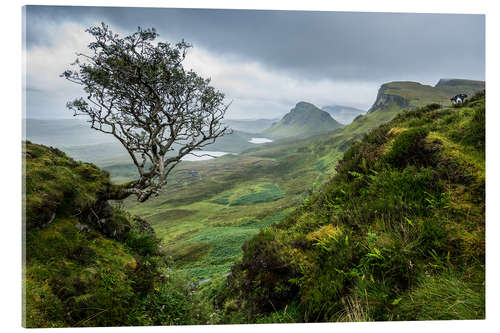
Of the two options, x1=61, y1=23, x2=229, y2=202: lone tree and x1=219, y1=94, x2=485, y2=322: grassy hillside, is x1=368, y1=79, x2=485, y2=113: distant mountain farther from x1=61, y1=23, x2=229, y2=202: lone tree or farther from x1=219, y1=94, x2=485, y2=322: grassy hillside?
x1=61, y1=23, x2=229, y2=202: lone tree

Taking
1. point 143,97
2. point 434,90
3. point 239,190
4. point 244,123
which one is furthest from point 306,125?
point 143,97

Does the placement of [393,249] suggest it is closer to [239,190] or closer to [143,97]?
[143,97]

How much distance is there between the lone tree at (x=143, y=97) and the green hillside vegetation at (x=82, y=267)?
1209mm

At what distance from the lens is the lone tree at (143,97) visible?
18.6ft

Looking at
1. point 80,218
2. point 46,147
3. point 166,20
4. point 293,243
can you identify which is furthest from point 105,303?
point 166,20

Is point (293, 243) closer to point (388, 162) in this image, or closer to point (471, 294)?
point (471, 294)

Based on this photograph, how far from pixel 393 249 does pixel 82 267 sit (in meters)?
4.93

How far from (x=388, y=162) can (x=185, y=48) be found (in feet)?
20.6

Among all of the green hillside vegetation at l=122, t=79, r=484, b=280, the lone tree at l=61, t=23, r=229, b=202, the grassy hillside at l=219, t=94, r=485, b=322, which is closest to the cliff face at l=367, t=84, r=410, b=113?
the green hillside vegetation at l=122, t=79, r=484, b=280

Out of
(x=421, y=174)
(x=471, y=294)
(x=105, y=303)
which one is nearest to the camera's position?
(x=471, y=294)

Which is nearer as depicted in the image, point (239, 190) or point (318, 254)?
point (318, 254)

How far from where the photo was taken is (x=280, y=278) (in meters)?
3.71

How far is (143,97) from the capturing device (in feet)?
20.7

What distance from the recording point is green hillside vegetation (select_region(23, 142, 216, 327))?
10.1 feet
